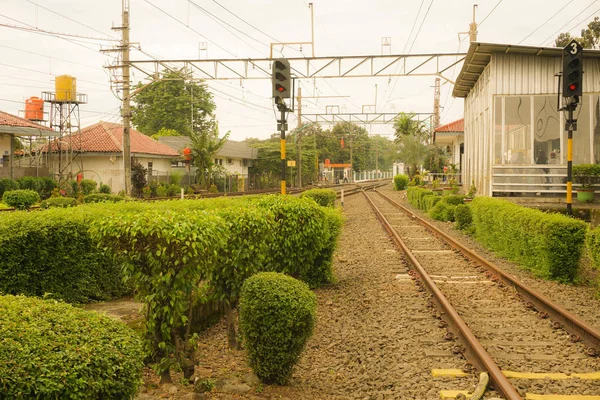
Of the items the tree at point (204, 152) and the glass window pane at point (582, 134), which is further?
the tree at point (204, 152)

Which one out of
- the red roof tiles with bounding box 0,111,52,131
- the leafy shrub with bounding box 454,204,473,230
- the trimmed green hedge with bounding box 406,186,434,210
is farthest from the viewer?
the red roof tiles with bounding box 0,111,52,131

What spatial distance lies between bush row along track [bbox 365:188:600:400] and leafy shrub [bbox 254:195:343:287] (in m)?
1.93

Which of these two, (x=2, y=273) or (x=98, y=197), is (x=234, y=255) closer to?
(x=2, y=273)

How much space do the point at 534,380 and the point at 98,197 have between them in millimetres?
24335

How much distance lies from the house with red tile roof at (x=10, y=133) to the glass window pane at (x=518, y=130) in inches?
936

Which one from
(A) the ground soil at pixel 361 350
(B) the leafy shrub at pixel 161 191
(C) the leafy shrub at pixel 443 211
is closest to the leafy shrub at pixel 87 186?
(B) the leafy shrub at pixel 161 191

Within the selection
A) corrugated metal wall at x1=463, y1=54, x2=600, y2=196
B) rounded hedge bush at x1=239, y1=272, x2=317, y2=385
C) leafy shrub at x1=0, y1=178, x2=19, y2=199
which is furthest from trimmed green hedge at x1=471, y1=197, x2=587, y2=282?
leafy shrub at x1=0, y1=178, x2=19, y2=199

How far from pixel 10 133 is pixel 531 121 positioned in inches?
1023

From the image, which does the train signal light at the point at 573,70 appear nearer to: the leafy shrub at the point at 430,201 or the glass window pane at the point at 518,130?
the glass window pane at the point at 518,130

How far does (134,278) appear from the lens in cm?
527

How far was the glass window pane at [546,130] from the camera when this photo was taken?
862 inches

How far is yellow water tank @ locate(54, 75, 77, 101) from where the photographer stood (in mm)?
39594

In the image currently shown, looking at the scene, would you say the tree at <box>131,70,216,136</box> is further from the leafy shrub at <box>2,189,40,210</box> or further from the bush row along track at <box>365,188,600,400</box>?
the bush row along track at <box>365,188,600,400</box>

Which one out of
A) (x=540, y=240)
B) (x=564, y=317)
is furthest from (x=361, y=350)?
(x=540, y=240)
